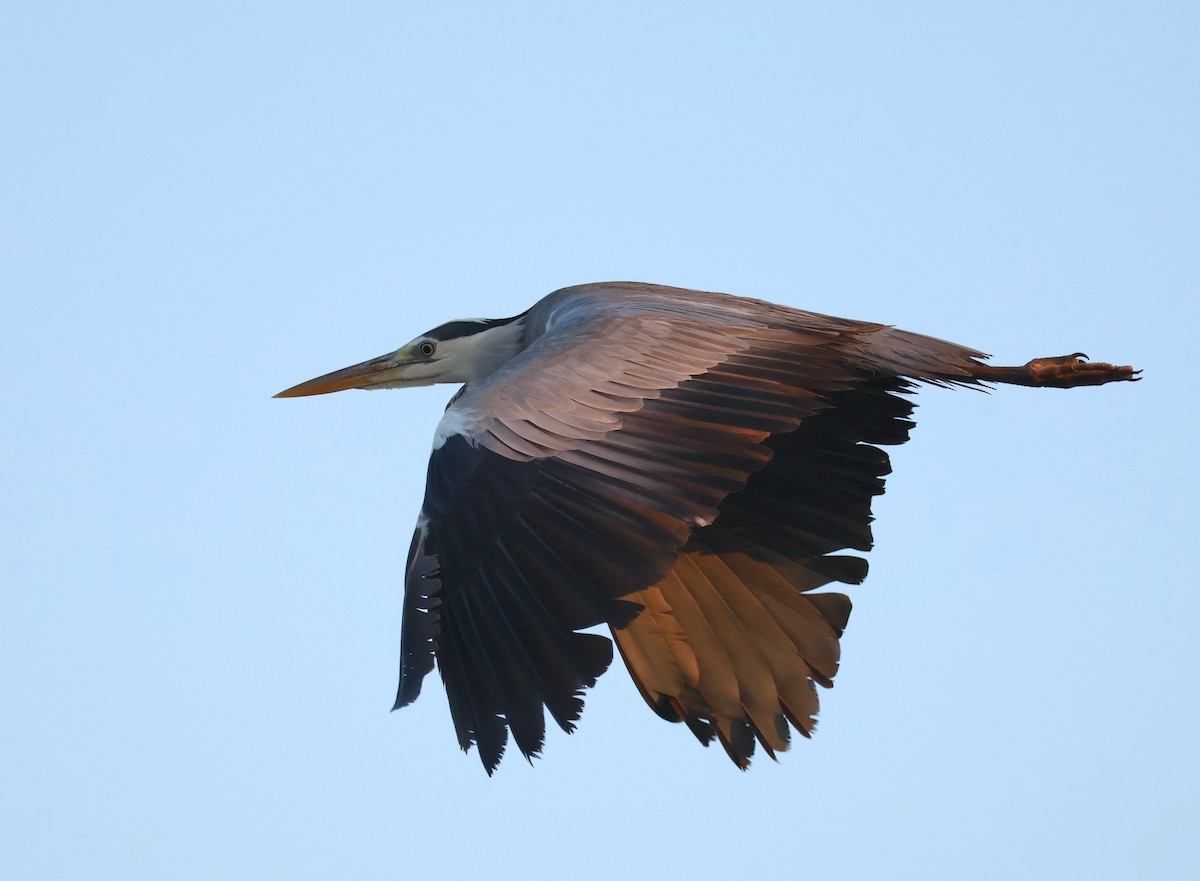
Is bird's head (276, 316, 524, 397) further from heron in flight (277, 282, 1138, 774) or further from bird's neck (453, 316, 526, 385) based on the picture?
heron in flight (277, 282, 1138, 774)

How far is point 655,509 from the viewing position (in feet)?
21.4

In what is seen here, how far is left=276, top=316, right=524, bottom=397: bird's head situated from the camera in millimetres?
10414

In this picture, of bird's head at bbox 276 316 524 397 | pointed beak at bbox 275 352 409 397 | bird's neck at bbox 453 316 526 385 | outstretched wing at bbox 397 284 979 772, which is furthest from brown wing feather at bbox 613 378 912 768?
pointed beak at bbox 275 352 409 397

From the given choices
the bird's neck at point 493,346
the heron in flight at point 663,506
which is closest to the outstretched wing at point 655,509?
the heron in flight at point 663,506

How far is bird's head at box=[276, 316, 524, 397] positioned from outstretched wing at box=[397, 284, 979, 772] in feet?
2.93

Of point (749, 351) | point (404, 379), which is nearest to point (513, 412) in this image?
point (749, 351)

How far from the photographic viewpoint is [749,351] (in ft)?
25.5

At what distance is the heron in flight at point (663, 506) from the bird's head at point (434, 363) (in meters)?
0.34

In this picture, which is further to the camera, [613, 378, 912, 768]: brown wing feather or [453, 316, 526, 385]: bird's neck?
[453, 316, 526, 385]: bird's neck

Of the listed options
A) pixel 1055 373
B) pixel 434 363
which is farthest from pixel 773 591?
pixel 434 363

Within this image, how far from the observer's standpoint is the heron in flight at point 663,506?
21.4ft

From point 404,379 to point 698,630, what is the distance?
307 cm

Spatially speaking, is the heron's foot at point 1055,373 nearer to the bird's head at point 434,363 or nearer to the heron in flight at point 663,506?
the heron in flight at point 663,506

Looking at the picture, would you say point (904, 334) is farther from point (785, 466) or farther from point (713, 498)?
point (713, 498)
